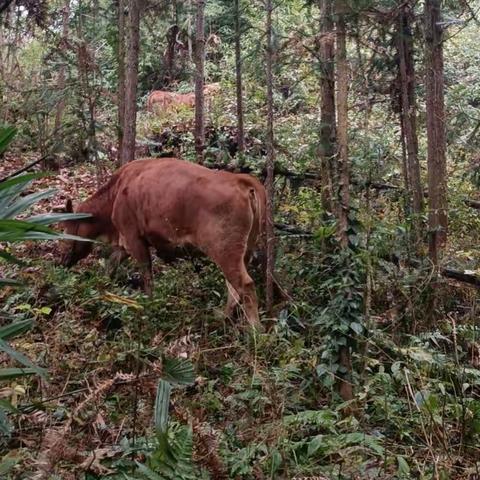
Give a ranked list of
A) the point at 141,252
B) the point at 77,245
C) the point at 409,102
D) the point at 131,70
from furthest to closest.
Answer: the point at 409,102
the point at 131,70
the point at 77,245
the point at 141,252

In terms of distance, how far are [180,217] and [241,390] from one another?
3.64m

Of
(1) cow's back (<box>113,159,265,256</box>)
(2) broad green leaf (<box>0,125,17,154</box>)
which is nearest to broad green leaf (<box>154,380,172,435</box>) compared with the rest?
(2) broad green leaf (<box>0,125,17,154</box>)

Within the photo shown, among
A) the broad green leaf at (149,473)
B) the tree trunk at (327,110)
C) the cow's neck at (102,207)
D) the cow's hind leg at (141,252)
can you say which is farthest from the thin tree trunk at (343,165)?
the cow's neck at (102,207)

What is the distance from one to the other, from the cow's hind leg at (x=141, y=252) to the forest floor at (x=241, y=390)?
0.47 m

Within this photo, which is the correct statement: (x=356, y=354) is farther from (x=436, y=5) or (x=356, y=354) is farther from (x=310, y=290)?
(x=436, y=5)

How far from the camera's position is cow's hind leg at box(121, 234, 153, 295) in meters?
9.51

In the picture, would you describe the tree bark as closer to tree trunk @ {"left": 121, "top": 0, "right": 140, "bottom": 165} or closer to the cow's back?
the cow's back

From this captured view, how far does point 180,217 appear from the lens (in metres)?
9.05

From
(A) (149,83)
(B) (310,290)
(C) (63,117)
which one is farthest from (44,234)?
(A) (149,83)

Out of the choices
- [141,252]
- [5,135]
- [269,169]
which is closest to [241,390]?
[5,135]

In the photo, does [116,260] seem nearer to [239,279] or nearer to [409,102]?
[239,279]

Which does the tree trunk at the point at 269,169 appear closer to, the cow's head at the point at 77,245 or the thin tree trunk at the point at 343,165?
the thin tree trunk at the point at 343,165

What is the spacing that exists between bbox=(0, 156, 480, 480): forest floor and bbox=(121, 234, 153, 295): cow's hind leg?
1.54ft

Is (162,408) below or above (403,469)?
above
